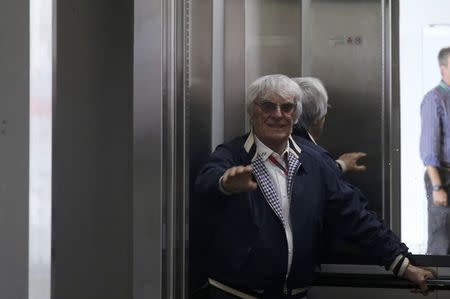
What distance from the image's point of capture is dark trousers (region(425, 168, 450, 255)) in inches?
134

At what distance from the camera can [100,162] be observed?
2168mm

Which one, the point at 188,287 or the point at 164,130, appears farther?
the point at 188,287

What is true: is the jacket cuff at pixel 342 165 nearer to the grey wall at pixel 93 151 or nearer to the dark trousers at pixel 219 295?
the dark trousers at pixel 219 295

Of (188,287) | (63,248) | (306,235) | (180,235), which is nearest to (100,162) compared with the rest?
(63,248)

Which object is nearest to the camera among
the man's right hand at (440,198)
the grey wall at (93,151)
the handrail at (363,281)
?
the grey wall at (93,151)

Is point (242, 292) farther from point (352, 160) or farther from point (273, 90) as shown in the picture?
point (352, 160)

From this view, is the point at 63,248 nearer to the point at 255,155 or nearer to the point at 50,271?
the point at 50,271

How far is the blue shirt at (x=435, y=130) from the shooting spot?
3393 millimetres

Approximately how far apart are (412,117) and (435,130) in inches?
4.8

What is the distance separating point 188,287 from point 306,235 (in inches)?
19.7

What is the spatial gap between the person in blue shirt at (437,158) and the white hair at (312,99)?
0.46m

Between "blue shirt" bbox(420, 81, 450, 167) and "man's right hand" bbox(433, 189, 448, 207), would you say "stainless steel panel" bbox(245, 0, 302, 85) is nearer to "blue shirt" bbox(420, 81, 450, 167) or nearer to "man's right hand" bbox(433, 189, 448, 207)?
"blue shirt" bbox(420, 81, 450, 167)

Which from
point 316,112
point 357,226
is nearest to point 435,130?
point 316,112

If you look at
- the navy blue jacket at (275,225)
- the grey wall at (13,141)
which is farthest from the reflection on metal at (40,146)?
the navy blue jacket at (275,225)
